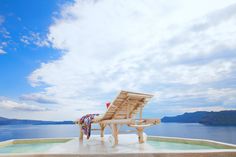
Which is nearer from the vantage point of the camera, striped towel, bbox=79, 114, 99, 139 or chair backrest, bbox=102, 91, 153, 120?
chair backrest, bbox=102, 91, 153, 120

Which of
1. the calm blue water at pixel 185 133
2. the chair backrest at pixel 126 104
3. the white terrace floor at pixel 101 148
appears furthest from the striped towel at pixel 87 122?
the calm blue water at pixel 185 133

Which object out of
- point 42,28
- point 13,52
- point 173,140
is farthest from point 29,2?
point 173,140

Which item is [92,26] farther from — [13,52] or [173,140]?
[13,52]

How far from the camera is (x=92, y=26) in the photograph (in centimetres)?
916

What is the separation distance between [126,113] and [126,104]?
1.53 ft

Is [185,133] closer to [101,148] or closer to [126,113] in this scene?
[126,113]

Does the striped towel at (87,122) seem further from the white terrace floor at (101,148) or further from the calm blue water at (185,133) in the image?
the calm blue water at (185,133)

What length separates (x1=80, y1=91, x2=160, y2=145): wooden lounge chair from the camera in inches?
234

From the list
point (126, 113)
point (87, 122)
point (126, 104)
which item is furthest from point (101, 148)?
point (87, 122)

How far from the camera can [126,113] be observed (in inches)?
268

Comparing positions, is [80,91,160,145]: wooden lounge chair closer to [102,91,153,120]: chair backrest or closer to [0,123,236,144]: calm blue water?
[102,91,153,120]: chair backrest

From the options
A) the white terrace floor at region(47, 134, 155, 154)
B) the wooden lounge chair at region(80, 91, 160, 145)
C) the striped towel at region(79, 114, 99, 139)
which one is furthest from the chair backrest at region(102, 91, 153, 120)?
the white terrace floor at region(47, 134, 155, 154)

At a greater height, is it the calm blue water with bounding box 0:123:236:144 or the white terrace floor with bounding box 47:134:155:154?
the white terrace floor with bounding box 47:134:155:154

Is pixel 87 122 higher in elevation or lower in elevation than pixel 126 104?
lower
